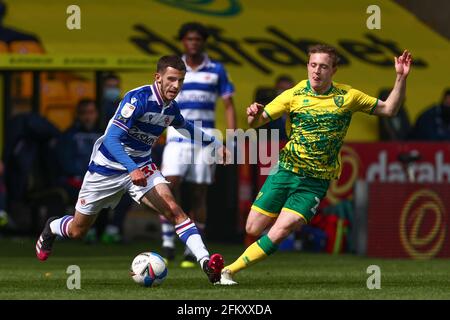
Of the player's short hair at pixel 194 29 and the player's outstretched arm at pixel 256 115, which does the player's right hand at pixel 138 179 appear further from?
the player's short hair at pixel 194 29

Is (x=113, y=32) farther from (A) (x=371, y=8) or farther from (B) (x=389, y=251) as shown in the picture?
(B) (x=389, y=251)

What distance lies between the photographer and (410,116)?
20969 mm

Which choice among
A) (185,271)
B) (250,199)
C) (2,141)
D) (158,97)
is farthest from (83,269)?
(2,141)

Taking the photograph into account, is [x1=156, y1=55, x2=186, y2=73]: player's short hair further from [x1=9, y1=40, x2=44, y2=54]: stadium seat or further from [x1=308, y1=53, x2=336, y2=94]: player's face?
[x1=9, y1=40, x2=44, y2=54]: stadium seat

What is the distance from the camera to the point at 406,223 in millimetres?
13789

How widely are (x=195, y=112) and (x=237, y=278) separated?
234cm

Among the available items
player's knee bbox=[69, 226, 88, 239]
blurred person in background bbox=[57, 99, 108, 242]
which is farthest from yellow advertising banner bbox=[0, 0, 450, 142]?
player's knee bbox=[69, 226, 88, 239]

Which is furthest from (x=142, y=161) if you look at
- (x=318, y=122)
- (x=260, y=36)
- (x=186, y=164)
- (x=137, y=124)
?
(x=260, y=36)

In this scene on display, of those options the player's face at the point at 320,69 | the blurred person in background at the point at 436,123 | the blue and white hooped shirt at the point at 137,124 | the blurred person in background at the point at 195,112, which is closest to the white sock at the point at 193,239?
the blue and white hooped shirt at the point at 137,124

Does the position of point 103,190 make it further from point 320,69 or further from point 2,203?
point 2,203

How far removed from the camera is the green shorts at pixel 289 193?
31.6 feet

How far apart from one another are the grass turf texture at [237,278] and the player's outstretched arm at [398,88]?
3.99 feet

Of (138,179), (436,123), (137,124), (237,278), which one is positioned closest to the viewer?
(138,179)

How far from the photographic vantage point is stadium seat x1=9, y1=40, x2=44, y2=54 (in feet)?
61.4
